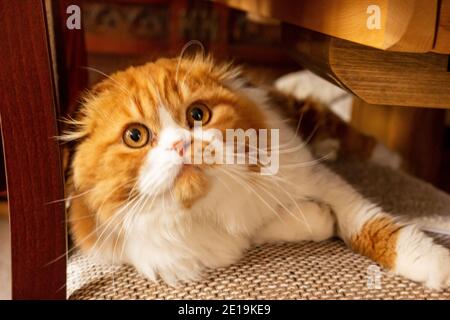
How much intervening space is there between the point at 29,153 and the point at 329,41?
50 cm

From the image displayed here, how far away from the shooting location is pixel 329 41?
754mm

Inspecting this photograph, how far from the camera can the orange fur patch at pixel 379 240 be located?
883 millimetres

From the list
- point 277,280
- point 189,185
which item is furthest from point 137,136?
point 277,280

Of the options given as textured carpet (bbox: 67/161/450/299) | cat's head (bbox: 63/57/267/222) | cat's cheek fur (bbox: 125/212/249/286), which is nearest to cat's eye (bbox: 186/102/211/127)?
cat's head (bbox: 63/57/267/222)

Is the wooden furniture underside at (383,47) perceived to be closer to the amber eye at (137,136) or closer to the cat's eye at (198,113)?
the cat's eye at (198,113)

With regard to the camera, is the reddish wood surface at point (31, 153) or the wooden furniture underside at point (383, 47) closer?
the wooden furniture underside at point (383, 47)

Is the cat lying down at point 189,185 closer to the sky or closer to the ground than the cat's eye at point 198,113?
closer to the ground

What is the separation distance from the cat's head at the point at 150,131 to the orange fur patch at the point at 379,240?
0.28 metres

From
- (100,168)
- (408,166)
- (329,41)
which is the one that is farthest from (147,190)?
(408,166)

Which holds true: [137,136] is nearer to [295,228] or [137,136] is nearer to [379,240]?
[295,228]

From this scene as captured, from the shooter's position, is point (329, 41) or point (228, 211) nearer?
point (329, 41)

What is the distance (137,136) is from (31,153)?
0.17 metres

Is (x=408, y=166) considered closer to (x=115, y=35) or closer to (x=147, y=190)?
(x=147, y=190)

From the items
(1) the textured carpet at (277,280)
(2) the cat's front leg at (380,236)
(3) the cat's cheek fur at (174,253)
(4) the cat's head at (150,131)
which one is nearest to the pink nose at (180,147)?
(4) the cat's head at (150,131)
